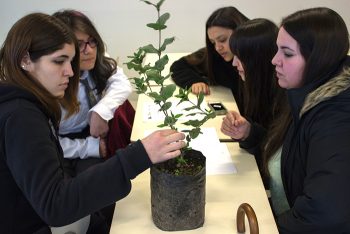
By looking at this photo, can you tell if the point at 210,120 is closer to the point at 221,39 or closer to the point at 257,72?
the point at 257,72

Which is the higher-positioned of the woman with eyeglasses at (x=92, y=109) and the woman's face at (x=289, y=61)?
the woman's face at (x=289, y=61)

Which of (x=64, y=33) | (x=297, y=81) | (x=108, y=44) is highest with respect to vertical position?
(x=64, y=33)

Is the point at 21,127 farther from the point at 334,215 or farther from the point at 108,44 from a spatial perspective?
the point at 108,44

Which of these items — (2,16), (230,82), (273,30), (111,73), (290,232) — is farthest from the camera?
(2,16)

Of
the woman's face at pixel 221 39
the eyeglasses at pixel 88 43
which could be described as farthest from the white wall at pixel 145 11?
the eyeglasses at pixel 88 43

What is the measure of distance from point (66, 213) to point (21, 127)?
0.80 feet

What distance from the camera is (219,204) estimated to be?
3.92 ft

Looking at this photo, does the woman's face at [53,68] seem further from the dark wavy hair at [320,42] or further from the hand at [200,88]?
the hand at [200,88]

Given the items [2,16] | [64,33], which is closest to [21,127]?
[64,33]

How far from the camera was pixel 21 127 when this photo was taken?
0.95m

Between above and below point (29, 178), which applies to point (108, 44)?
below

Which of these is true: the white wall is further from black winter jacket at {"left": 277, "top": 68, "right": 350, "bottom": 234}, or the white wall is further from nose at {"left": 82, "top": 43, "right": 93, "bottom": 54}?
black winter jacket at {"left": 277, "top": 68, "right": 350, "bottom": 234}

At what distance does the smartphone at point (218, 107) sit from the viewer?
6.10 ft

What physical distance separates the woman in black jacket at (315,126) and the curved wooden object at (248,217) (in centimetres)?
13
